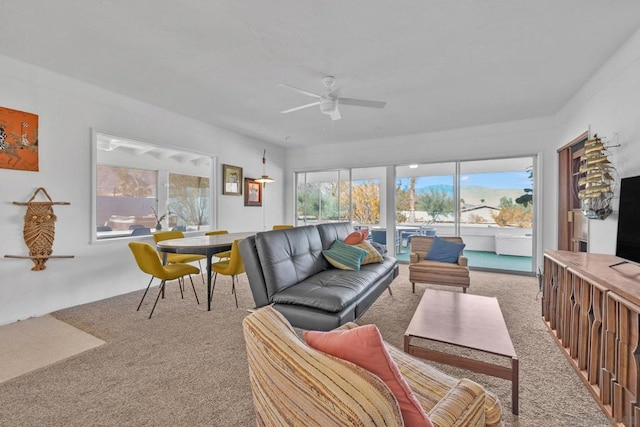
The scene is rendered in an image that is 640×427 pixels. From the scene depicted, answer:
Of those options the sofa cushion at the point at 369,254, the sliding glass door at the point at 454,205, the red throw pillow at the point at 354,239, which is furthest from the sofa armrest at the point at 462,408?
the sliding glass door at the point at 454,205

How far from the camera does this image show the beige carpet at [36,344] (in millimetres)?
2174

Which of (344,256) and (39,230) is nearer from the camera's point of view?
(39,230)

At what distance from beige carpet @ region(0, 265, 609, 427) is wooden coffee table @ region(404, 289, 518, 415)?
0.28 metres

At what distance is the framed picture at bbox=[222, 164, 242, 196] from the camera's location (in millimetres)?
5488

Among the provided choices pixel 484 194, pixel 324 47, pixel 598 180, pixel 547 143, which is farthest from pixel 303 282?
pixel 547 143

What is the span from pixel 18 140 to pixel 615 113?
5958mm

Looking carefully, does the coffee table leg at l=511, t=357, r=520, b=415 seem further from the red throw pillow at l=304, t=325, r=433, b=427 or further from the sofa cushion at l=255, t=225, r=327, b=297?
the sofa cushion at l=255, t=225, r=327, b=297

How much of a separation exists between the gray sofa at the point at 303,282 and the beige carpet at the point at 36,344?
59.7 inches

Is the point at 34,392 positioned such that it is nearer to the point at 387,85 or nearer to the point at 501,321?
the point at 501,321

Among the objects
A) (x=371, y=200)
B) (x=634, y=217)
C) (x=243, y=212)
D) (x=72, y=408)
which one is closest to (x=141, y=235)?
(x=243, y=212)

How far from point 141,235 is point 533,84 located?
5.64 meters

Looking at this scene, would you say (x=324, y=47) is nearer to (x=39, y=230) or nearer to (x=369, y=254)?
(x=369, y=254)

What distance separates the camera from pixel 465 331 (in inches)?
76.2

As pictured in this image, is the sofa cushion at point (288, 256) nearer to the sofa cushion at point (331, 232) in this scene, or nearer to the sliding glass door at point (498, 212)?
the sofa cushion at point (331, 232)
